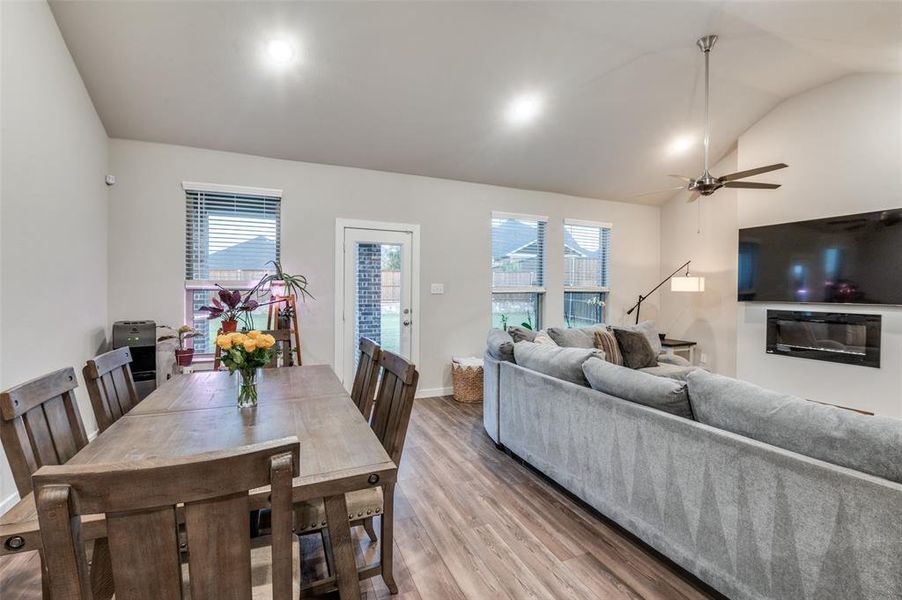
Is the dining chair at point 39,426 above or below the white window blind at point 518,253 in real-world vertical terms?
below

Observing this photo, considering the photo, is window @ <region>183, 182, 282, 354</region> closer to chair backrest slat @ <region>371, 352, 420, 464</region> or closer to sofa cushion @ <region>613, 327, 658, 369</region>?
chair backrest slat @ <region>371, 352, 420, 464</region>

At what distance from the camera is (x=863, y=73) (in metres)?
3.96

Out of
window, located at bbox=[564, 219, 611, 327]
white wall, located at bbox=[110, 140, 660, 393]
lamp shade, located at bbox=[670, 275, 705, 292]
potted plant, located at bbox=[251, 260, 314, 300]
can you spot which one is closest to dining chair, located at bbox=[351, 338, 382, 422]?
potted plant, located at bbox=[251, 260, 314, 300]

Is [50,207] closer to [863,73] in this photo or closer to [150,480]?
[150,480]

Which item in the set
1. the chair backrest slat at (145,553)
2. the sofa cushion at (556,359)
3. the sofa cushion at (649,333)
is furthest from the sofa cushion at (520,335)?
the chair backrest slat at (145,553)

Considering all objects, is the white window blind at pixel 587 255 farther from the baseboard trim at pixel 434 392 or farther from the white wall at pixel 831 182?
the baseboard trim at pixel 434 392

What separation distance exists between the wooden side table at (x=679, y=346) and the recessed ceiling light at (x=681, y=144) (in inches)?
101

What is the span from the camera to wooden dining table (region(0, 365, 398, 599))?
3.61 feet

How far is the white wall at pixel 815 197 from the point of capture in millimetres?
3812

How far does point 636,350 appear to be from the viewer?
14.1ft

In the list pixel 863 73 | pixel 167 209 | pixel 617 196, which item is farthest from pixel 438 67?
pixel 863 73

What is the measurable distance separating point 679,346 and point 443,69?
476cm

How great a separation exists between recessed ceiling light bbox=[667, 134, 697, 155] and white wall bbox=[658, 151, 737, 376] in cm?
89

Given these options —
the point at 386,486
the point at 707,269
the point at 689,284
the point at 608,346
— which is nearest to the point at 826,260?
the point at 689,284
